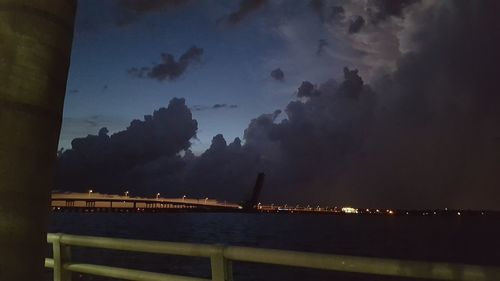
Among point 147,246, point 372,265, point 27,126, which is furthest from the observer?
point 147,246

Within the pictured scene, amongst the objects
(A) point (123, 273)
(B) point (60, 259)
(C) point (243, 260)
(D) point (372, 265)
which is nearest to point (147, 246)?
(A) point (123, 273)

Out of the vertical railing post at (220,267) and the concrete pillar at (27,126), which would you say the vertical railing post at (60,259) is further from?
the concrete pillar at (27,126)

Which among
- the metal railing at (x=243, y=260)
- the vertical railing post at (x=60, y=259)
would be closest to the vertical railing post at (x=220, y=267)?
the metal railing at (x=243, y=260)

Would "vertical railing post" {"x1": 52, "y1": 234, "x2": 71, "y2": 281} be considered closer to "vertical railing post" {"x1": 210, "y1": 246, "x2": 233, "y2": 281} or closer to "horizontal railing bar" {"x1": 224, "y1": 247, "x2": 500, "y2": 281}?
"vertical railing post" {"x1": 210, "y1": 246, "x2": 233, "y2": 281}

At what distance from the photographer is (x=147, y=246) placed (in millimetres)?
4645

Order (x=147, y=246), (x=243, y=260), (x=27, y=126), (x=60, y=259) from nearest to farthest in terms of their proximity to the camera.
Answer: (x=27, y=126)
(x=243, y=260)
(x=147, y=246)
(x=60, y=259)

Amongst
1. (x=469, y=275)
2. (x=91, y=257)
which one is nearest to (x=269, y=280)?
(x=91, y=257)

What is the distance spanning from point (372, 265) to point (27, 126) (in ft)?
7.09

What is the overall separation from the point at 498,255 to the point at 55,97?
85.1 meters

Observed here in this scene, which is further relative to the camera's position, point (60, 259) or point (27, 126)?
point (60, 259)

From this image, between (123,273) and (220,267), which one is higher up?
(220,267)

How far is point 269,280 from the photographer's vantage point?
133ft

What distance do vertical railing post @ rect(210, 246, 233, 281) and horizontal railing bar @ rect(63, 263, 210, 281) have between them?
130 mm

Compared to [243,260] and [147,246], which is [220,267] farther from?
[147,246]
